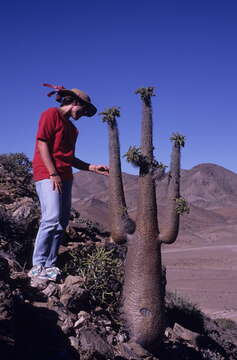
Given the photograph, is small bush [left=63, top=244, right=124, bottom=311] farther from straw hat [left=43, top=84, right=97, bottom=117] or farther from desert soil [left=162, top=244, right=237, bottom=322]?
desert soil [left=162, top=244, right=237, bottom=322]

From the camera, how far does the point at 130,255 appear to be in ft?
18.0

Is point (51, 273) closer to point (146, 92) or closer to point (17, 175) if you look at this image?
point (146, 92)

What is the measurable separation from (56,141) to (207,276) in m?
18.4

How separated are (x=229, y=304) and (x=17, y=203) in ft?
34.3

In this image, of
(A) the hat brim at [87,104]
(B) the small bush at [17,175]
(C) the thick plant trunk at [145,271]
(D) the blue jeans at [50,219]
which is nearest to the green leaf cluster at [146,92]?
(C) the thick plant trunk at [145,271]

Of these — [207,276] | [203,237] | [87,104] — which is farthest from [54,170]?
[203,237]

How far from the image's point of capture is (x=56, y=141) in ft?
16.1

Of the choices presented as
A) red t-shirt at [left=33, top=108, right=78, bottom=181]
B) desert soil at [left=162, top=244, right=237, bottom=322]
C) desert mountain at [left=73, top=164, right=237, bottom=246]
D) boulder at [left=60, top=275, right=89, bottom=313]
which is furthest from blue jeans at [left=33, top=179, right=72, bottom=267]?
desert mountain at [left=73, top=164, right=237, bottom=246]

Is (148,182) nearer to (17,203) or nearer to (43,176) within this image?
(43,176)

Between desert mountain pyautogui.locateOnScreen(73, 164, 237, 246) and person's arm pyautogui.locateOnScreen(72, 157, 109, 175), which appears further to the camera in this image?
A: desert mountain pyautogui.locateOnScreen(73, 164, 237, 246)

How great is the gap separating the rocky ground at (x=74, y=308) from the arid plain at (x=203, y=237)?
3.25ft

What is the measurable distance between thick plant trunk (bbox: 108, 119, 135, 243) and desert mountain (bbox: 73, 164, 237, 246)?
84.5 ft

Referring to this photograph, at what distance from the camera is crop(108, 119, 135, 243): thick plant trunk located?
18.5 ft

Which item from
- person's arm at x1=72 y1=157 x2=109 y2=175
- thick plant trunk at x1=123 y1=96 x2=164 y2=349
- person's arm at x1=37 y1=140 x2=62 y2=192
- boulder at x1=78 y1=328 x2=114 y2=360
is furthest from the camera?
person's arm at x1=72 y1=157 x2=109 y2=175
